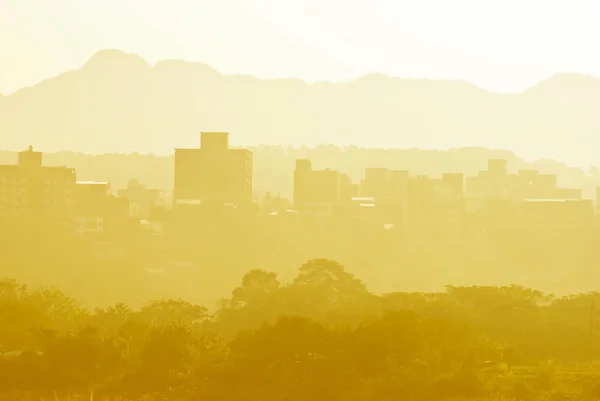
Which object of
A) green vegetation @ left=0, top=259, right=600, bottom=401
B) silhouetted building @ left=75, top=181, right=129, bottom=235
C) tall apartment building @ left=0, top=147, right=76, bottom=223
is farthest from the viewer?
tall apartment building @ left=0, top=147, right=76, bottom=223

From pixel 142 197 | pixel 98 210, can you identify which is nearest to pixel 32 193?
pixel 98 210

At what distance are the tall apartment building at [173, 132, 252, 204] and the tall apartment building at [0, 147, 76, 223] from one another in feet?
59.6

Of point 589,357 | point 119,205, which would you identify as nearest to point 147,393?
point 589,357

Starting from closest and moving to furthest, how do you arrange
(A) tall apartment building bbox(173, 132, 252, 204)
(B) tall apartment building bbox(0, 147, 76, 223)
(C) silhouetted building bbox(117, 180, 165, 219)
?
1. (B) tall apartment building bbox(0, 147, 76, 223)
2. (A) tall apartment building bbox(173, 132, 252, 204)
3. (C) silhouetted building bbox(117, 180, 165, 219)

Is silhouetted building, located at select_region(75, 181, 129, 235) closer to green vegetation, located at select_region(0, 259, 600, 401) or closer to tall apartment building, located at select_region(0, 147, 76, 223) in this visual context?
tall apartment building, located at select_region(0, 147, 76, 223)

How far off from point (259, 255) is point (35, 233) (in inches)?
1006

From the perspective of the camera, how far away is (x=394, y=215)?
17338 cm

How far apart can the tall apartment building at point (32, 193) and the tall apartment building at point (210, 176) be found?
59.6 feet

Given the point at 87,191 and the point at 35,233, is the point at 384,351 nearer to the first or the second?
the point at 35,233

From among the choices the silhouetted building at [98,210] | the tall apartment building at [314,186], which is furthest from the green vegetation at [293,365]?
the tall apartment building at [314,186]

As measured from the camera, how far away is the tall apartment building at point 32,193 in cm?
15300

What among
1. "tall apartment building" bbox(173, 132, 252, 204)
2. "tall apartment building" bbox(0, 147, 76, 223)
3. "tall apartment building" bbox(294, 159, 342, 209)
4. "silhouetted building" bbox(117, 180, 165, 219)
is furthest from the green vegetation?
"silhouetted building" bbox(117, 180, 165, 219)

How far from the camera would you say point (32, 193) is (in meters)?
154

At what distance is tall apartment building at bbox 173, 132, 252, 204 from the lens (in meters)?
168
